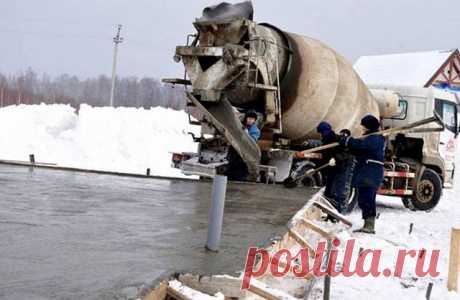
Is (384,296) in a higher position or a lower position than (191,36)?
lower

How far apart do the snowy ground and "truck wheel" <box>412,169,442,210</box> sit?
23cm

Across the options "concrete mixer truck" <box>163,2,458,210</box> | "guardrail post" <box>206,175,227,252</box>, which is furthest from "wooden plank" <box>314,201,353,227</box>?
"guardrail post" <box>206,175,227,252</box>

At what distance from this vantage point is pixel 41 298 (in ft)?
8.77

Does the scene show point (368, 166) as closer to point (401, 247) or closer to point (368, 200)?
point (368, 200)

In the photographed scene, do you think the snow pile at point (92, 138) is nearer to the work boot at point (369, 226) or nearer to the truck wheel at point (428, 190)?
the truck wheel at point (428, 190)

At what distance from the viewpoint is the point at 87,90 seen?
9656cm

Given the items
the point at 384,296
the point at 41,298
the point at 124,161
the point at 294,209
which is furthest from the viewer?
the point at 124,161

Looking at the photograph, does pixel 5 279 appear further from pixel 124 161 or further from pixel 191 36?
pixel 124 161

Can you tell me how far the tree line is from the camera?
7964 centimetres

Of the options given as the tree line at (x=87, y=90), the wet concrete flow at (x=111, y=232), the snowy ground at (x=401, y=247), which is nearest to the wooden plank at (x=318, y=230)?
the wet concrete flow at (x=111, y=232)

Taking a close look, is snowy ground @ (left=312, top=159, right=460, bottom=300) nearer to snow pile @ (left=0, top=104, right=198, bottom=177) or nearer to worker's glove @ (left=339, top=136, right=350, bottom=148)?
worker's glove @ (left=339, top=136, right=350, bottom=148)

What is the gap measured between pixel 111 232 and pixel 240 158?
17.5 feet

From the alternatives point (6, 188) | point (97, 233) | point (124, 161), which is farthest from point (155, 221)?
point (124, 161)

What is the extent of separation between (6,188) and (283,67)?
515 cm
